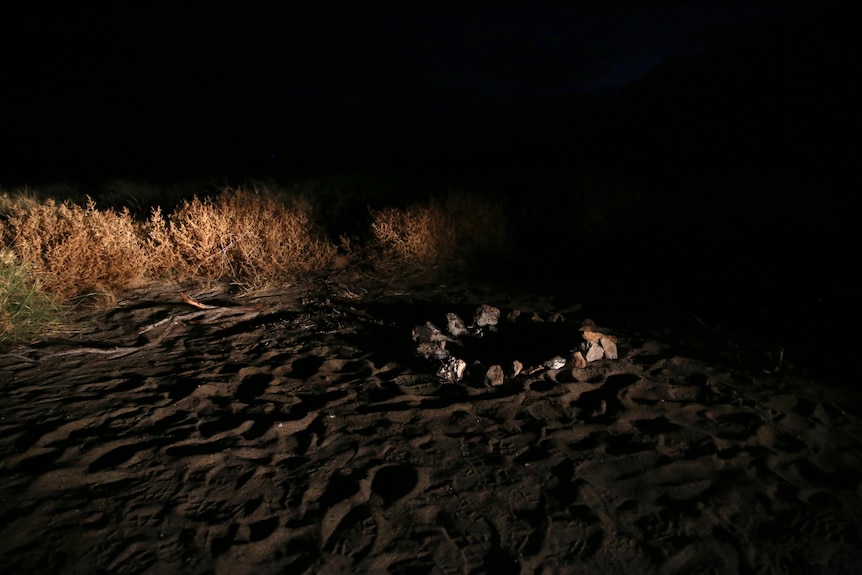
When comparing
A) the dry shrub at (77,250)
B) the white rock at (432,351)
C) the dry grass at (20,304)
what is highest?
the dry shrub at (77,250)

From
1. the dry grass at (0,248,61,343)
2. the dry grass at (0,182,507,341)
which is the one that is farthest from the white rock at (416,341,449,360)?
the dry grass at (0,248,61,343)

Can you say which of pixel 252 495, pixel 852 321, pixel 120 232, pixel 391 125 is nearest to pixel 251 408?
pixel 252 495

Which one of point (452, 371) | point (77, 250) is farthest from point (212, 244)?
point (452, 371)

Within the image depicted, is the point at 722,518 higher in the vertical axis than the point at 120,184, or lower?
lower

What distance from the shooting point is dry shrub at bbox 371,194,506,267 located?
6.02 metres

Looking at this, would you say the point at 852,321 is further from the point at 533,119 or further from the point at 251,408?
the point at 533,119

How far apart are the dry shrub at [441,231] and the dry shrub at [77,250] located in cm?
263

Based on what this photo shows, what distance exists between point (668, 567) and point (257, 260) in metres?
4.78

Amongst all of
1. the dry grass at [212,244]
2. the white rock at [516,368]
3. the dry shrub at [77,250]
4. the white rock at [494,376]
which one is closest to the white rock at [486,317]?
the white rock at [516,368]

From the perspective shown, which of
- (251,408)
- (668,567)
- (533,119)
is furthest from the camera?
(533,119)

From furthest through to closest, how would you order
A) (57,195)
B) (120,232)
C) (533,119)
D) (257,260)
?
(533,119), (57,195), (257,260), (120,232)

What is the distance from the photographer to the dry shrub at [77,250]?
4602 mm

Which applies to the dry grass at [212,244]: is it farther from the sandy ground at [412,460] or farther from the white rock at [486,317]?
the white rock at [486,317]

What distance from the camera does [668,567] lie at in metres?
2.01
